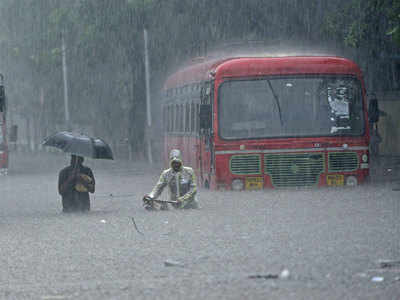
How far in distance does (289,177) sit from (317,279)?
12903 mm

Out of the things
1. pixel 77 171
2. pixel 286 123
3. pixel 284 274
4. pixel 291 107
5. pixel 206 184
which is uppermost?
pixel 291 107

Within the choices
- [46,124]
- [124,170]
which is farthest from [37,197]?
[46,124]

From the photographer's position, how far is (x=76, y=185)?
63.5 ft

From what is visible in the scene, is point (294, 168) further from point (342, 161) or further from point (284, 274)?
point (284, 274)

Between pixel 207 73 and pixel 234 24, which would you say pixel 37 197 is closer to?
pixel 207 73

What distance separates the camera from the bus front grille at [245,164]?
75.2 feet

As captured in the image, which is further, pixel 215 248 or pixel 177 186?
pixel 177 186

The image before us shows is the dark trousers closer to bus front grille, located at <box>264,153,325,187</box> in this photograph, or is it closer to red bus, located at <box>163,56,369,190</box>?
red bus, located at <box>163,56,369,190</box>

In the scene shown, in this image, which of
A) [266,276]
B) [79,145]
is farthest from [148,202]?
[266,276]

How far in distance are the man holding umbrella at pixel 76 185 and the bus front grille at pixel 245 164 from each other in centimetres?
421

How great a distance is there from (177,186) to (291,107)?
15.0ft

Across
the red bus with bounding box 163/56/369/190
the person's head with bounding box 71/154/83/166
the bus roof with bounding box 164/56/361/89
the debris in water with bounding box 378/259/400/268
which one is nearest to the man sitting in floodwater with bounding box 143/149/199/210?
the person's head with bounding box 71/154/83/166

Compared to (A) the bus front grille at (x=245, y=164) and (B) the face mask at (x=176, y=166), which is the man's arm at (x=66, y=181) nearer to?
(B) the face mask at (x=176, y=166)

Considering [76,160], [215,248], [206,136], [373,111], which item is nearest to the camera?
[215,248]
